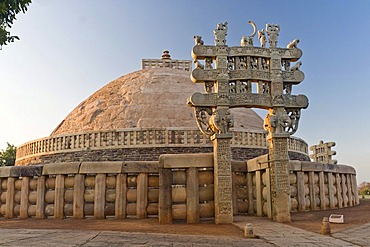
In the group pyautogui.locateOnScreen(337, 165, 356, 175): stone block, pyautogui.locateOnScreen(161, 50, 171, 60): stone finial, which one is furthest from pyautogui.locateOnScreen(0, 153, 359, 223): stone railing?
pyautogui.locateOnScreen(161, 50, 171, 60): stone finial

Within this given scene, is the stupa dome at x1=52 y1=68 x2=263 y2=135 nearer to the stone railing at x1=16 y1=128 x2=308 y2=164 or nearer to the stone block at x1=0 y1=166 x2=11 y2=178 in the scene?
the stone railing at x1=16 y1=128 x2=308 y2=164

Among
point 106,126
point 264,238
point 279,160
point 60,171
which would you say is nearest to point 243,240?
point 264,238

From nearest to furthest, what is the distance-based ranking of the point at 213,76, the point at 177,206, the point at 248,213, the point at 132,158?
the point at 177,206 < the point at 213,76 < the point at 248,213 < the point at 132,158

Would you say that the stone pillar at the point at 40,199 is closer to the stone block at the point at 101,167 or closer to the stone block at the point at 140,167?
the stone block at the point at 101,167

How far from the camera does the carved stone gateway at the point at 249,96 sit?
25.3 ft

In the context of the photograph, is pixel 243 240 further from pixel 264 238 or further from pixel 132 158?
pixel 132 158

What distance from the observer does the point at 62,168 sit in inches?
321

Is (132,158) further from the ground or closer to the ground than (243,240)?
further from the ground

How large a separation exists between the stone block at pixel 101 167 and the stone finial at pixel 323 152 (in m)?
14.4

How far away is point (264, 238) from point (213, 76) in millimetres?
3868

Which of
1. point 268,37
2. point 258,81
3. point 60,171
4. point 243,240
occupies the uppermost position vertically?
point 268,37

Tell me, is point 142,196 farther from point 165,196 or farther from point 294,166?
point 294,166

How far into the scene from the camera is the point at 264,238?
17.5 ft

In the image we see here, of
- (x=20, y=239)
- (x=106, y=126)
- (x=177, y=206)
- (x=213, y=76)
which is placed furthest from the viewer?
(x=106, y=126)
